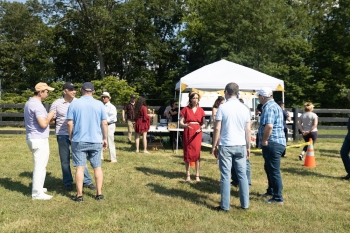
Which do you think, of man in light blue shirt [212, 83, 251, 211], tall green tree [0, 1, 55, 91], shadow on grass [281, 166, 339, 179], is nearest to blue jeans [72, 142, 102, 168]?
man in light blue shirt [212, 83, 251, 211]

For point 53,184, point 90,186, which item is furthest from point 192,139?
point 53,184

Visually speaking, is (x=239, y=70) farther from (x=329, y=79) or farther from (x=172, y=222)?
(x=329, y=79)

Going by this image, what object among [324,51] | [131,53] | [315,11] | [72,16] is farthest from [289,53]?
[72,16]

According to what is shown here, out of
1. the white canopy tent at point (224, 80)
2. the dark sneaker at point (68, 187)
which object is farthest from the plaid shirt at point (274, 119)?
the white canopy tent at point (224, 80)

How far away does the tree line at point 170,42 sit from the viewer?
1161 inches

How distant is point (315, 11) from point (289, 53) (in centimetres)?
717

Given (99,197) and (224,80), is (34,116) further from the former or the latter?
(224,80)

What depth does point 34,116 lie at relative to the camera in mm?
5082

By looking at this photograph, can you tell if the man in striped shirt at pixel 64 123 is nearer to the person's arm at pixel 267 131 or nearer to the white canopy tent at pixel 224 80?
the person's arm at pixel 267 131

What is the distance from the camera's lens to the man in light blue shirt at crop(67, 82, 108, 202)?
16.4ft

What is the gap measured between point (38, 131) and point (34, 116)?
23 centimetres

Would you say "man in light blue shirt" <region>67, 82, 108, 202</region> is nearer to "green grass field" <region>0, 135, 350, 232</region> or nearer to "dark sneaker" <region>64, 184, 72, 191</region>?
"green grass field" <region>0, 135, 350, 232</region>

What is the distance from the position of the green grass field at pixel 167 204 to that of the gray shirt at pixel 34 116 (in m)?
0.96

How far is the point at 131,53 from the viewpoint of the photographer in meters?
33.0
